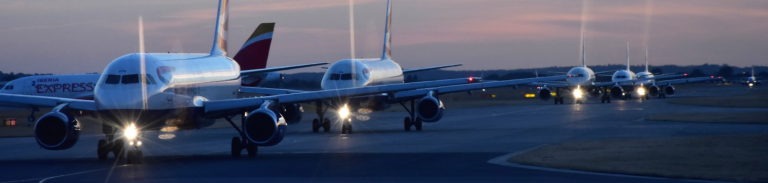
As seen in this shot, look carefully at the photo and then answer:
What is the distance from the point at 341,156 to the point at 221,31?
8.14 m

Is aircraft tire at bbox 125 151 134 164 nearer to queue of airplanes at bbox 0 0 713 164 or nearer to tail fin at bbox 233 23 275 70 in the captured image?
queue of airplanes at bbox 0 0 713 164

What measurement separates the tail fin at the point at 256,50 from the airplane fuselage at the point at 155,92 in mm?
12771

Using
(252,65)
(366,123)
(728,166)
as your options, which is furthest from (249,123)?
(366,123)

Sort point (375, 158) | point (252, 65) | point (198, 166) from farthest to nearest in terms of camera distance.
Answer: point (252, 65) → point (375, 158) → point (198, 166)

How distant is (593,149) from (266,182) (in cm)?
939

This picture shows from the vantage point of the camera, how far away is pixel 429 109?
3086 centimetres

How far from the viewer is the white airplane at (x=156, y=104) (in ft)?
62.6

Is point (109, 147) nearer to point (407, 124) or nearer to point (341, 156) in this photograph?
point (341, 156)

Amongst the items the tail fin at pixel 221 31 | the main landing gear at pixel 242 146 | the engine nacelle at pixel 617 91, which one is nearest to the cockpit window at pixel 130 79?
the main landing gear at pixel 242 146

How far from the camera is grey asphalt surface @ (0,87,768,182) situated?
15.9 meters

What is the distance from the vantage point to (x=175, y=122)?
20609 mm

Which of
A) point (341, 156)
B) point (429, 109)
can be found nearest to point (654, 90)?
point (429, 109)

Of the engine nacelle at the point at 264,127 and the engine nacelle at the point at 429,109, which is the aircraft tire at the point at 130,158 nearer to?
the engine nacelle at the point at 264,127

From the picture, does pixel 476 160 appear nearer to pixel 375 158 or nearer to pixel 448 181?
pixel 375 158
